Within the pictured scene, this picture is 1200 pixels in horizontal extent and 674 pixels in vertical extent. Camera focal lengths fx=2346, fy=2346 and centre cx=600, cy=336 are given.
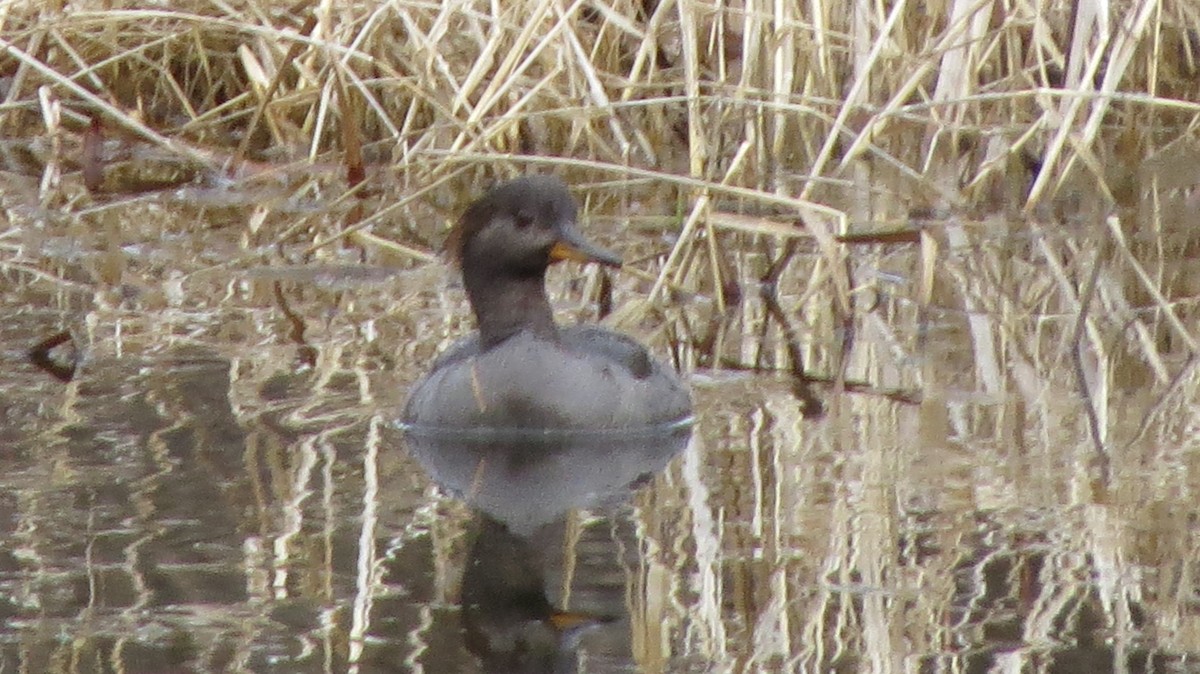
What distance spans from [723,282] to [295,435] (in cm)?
198

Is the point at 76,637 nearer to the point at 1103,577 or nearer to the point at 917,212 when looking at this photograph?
the point at 1103,577

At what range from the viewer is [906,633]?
4.14 meters

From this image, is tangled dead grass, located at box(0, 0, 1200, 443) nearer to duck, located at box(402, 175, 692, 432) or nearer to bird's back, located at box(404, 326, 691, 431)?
duck, located at box(402, 175, 692, 432)

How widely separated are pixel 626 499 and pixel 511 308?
1.16 m

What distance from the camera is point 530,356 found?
624cm

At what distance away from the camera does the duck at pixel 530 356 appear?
6164 millimetres

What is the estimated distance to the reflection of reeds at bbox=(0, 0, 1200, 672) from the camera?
15.6ft

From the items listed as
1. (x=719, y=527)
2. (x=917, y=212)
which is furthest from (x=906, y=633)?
(x=917, y=212)

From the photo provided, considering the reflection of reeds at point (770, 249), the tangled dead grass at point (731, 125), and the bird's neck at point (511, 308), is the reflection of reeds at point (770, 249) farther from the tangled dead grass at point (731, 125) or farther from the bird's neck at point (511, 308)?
the bird's neck at point (511, 308)

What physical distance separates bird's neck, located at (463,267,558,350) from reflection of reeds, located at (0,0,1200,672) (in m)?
0.39

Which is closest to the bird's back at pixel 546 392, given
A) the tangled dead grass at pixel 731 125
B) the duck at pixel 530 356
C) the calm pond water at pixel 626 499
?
the duck at pixel 530 356

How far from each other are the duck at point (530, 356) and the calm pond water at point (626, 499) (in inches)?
5.0

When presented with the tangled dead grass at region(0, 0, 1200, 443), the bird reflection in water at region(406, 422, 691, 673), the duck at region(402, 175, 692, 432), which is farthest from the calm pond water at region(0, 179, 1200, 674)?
the tangled dead grass at region(0, 0, 1200, 443)

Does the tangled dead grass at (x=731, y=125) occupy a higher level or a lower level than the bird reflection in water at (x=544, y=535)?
higher
